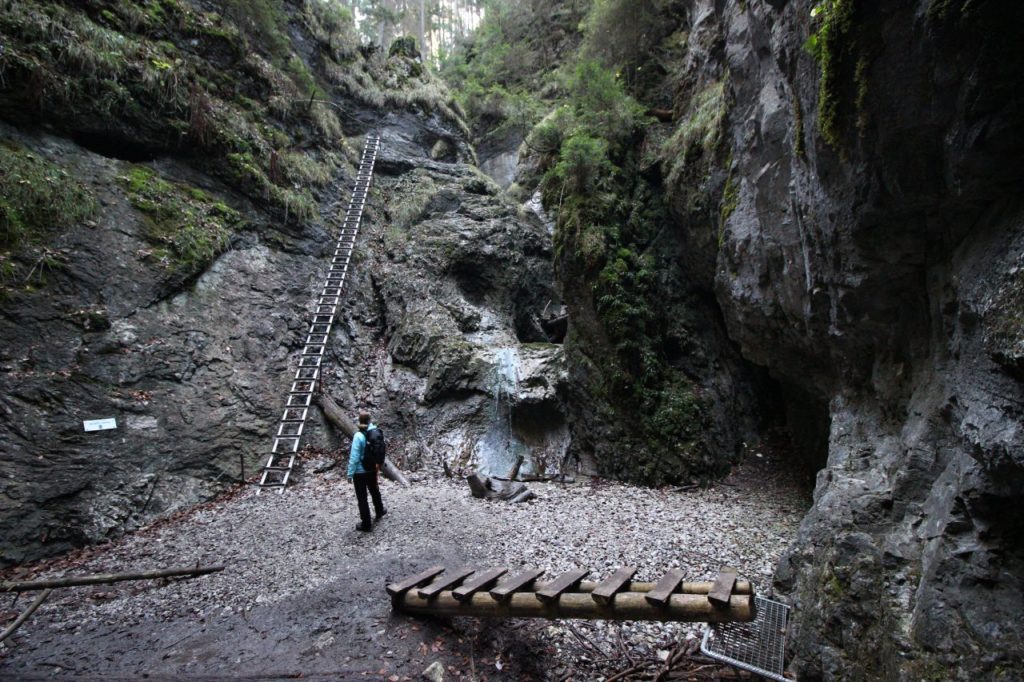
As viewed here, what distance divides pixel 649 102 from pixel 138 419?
14578mm

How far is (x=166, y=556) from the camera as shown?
6023 millimetres

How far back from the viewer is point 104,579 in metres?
5.19

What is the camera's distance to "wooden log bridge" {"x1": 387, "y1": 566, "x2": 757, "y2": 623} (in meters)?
3.55

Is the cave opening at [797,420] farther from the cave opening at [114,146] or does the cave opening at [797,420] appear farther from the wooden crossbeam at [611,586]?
Result: the cave opening at [114,146]

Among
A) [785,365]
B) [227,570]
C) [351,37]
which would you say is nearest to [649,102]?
[785,365]

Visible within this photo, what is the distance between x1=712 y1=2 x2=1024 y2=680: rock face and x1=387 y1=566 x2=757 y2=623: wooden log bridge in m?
1.10

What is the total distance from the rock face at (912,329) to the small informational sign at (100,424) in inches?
365

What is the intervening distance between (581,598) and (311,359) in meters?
8.87

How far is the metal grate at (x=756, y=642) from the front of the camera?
3.88 meters

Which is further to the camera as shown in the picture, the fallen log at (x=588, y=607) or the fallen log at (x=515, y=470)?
the fallen log at (x=515, y=470)

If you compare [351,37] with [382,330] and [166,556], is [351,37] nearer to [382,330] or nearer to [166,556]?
Result: [382,330]

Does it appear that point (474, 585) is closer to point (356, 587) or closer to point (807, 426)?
point (356, 587)

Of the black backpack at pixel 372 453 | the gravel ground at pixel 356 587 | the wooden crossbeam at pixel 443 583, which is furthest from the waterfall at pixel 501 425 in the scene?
the wooden crossbeam at pixel 443 583

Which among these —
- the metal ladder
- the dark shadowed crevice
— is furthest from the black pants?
the dark shadowed crevice
